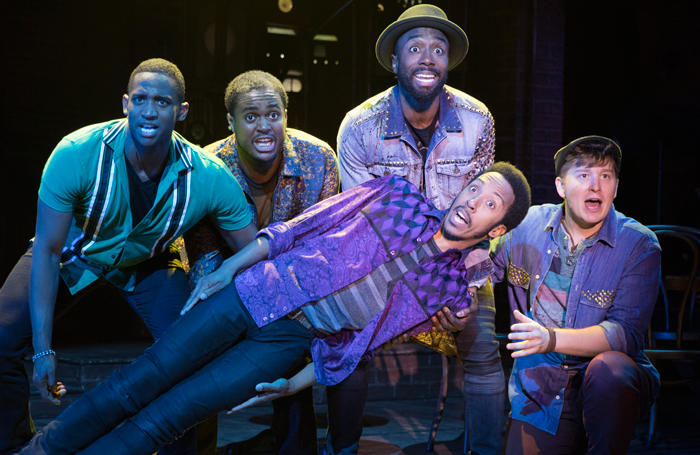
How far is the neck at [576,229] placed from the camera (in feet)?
8.27

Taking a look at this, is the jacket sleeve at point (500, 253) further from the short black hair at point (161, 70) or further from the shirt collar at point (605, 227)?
the short black hair at point (161, 70)

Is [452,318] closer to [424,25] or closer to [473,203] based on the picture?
[473,203]

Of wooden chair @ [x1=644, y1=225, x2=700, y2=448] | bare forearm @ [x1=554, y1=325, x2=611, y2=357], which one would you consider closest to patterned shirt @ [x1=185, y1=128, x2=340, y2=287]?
bare forearm @ [x1=554, y1=325, x2=611, y2=357]

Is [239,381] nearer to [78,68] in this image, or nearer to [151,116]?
[151,116]

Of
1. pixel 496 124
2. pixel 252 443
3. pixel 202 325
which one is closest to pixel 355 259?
pixel 202 325

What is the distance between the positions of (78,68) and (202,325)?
3459 millimetres

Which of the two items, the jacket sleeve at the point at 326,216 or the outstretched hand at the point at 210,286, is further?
the jacket sleeve at the point at 326,216

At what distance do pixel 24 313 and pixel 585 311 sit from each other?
6.94 feet

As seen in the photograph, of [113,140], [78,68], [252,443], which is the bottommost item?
[252,443]

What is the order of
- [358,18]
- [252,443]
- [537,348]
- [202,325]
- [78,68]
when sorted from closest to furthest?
[537,348] < [202,325] < [252,443] < [78,68] < [358,18]

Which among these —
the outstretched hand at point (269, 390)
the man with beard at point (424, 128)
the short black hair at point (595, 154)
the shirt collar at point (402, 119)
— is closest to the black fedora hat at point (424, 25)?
the man with beard at point (424, 128)

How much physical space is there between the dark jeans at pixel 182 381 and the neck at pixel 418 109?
1.10 m

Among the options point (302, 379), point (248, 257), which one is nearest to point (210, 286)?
point (248, 257)

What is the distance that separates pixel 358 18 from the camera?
228 inches
